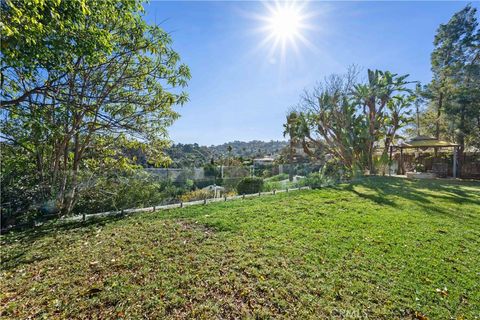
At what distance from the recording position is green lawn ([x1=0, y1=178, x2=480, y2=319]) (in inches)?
93.4

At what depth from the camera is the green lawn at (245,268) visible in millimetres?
2371

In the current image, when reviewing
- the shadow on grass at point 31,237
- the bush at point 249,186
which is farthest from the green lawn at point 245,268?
the bush at point 249,186

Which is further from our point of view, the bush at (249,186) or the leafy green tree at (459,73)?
the leafy green tree at (459,73)

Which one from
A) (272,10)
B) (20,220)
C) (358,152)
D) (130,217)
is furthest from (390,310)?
(358,152)

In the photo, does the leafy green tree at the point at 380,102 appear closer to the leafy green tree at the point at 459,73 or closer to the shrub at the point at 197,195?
the leafy green tree at the point at 459,73

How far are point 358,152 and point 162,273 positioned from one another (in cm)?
1623

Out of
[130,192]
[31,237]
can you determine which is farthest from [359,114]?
[31,237]

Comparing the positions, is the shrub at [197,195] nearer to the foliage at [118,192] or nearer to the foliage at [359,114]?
the foliage at [118,192]

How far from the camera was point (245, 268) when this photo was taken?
10.2ft

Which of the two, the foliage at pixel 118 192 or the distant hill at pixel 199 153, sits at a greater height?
the distant hill at pixel 199 153

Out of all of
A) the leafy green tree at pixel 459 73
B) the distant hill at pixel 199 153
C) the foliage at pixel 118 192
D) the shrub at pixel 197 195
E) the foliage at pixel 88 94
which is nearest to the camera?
the foliage at pixel 88 94

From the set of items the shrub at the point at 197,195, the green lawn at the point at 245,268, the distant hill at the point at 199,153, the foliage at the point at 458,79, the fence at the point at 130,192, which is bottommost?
the green lawn at the point at 245,268

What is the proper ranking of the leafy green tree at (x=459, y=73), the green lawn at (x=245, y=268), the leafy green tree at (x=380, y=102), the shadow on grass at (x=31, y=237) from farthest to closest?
the leafy green tree at (x=459, y=73) < the leafy green tree at (x=380, y=102) < the shadow on grass at (x=31, y=237) < the green lawn at (x=245, y=268)

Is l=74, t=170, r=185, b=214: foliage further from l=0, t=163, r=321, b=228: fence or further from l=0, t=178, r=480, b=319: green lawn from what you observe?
l=0, t=178, r=480, b=319: green lawn
